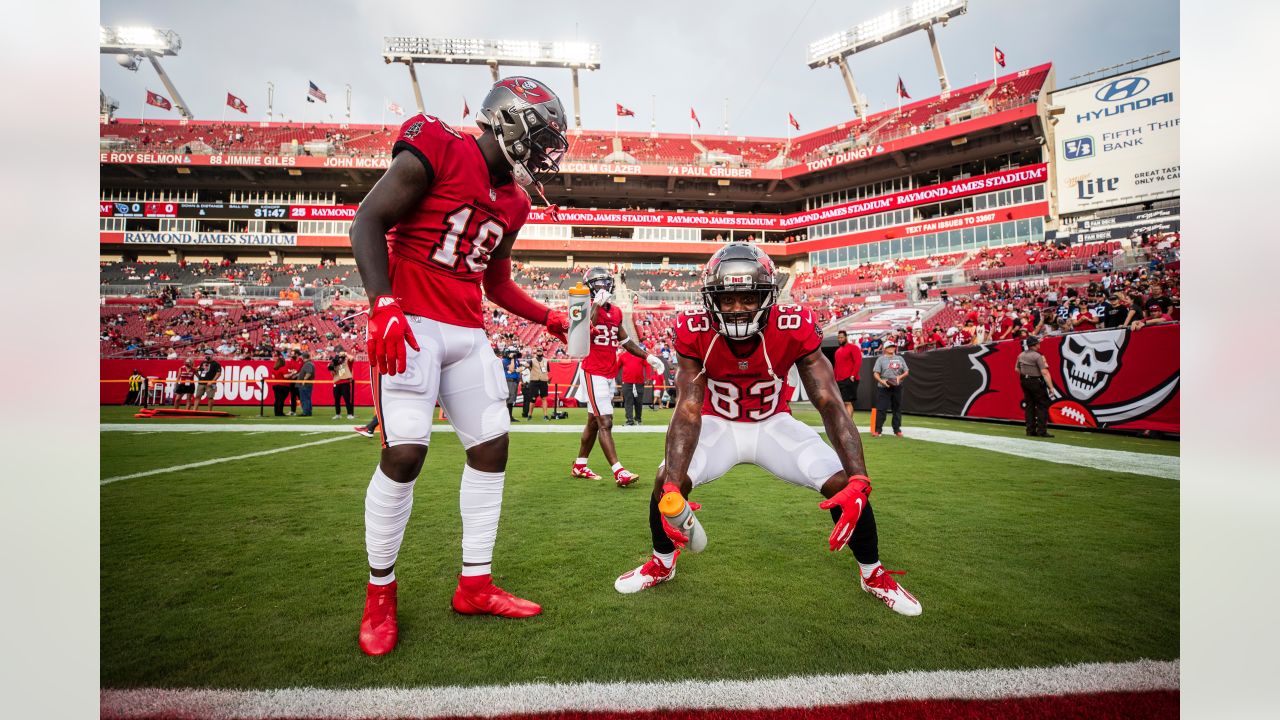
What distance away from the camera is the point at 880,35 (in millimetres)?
43844

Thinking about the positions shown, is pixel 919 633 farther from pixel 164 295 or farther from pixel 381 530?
pixel 164 295

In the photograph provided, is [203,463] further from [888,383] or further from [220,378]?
[220,378]

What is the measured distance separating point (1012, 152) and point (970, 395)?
34.1 metres

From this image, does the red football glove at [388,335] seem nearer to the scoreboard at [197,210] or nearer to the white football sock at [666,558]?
the white football sock at [666,558]

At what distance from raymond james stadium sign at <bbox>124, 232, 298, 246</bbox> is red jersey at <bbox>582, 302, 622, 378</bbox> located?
44.2 metres

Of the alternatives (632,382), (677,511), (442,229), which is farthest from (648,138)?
(677,511)

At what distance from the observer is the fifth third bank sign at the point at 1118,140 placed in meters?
30.8

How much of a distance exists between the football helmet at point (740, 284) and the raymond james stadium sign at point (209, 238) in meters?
48.0

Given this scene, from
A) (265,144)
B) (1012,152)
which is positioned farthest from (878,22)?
(265,144)

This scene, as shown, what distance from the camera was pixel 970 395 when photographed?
13203 mm

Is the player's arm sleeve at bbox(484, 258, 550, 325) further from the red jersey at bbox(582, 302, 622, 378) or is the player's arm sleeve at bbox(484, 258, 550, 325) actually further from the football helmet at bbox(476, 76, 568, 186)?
the red jersey at bbox(582, 302, 622, 378)

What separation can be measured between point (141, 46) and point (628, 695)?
391 inches

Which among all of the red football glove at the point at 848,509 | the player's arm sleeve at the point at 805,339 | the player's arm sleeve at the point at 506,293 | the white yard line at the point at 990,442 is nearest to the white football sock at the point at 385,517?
the player's arm sleeve at the point at 506,293

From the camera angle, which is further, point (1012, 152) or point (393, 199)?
point (1012, 152)
